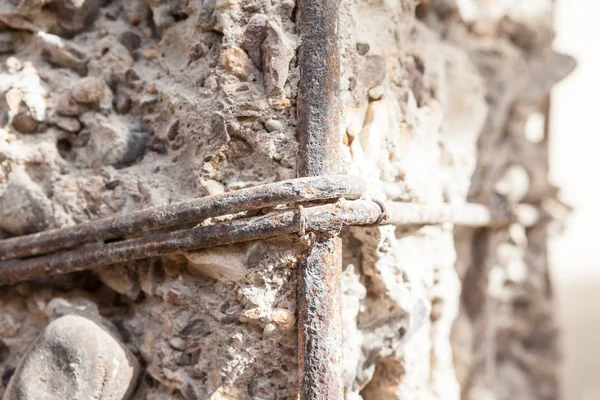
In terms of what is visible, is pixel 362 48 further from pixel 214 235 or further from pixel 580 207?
pixel 580 207

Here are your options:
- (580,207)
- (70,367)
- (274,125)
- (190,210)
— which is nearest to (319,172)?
(274,125)

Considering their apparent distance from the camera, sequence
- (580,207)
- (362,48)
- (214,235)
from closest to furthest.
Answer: (214,235)
(362,48)
(580,207)

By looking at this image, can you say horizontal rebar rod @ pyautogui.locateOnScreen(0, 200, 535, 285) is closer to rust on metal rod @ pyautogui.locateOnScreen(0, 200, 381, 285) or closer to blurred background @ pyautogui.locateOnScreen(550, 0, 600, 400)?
rust on metal rod @ pyautogui.locateOnScreen(0, 200, 381, 285)

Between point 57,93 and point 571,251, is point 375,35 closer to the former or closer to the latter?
point 57,93

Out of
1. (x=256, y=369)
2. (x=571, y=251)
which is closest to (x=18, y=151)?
(x=256, y=369)

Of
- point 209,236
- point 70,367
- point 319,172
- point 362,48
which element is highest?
point 362,48

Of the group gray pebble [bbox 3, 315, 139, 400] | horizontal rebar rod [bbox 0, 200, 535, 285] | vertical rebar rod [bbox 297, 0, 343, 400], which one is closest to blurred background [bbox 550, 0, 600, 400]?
horizontal rebar rod [bbox 0, 200, 535, 285]

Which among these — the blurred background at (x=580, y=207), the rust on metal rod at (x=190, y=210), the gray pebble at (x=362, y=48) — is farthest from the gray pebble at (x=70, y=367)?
the blurred background at (x=580, y=207)
